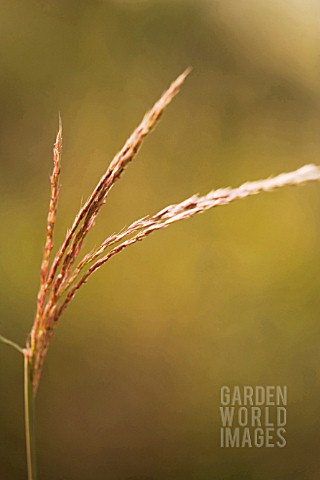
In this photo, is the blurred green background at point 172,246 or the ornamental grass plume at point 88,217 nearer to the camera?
the ornamental grass plume at point 88,217

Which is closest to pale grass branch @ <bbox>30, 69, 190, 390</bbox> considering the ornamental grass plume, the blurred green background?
the ornamental grass plume

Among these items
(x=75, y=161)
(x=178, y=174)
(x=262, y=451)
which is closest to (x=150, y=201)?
(x=178, y=174)

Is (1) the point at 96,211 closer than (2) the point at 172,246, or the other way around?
(1) the point at 96,211

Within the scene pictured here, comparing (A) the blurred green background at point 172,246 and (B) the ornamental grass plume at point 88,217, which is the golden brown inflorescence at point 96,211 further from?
(A) the blurred green background at point 172,246

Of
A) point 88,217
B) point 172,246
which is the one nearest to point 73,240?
point 88,217

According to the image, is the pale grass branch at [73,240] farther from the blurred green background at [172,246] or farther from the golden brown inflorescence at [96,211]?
the blurred green background at [172,246]

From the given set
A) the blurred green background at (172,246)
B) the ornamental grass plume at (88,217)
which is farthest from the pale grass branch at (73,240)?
the blurred green background at (172,246)

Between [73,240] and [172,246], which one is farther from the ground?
[172,246]

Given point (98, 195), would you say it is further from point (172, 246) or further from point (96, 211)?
point (172, 246)
